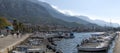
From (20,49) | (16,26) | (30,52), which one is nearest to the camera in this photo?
(30,52)

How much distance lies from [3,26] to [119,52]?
84.2 meters

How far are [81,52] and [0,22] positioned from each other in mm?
68982

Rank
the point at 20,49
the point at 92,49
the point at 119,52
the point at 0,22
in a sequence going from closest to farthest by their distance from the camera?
1. the point at 20,49
2. the point at 119,52
3. the point at 92,49
4. the point at 0,22

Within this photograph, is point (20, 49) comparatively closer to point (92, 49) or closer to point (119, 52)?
point (119, 52)

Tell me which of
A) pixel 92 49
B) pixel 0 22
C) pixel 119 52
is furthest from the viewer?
pixel 0 22

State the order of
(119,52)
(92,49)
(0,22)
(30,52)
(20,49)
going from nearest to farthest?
(30,52)
(20,49)
(119,52)
(92,49)
(0,22)

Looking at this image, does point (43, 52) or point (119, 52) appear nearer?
point (43, 52)

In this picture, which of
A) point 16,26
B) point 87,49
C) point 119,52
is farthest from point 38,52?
point 16,26

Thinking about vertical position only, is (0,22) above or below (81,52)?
above

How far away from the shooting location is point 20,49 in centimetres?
5506

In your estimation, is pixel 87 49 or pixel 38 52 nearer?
pixel 38 52

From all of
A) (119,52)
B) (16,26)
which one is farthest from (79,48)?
(16,26)

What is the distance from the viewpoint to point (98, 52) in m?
75.7

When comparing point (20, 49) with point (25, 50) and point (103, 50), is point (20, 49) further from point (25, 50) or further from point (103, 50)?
point (103, 50)
